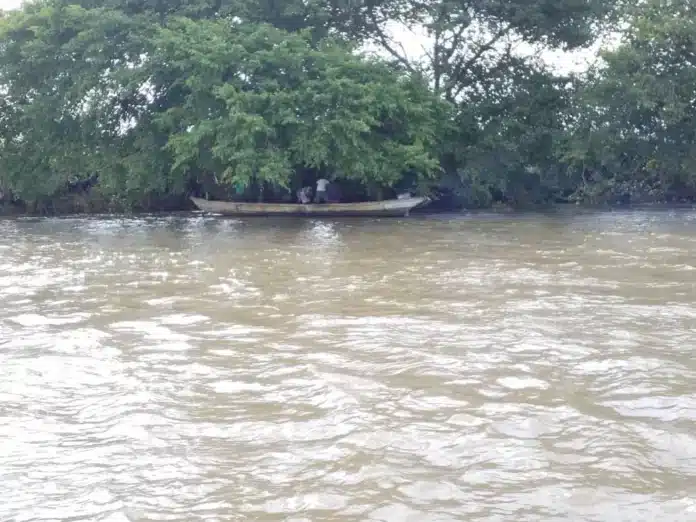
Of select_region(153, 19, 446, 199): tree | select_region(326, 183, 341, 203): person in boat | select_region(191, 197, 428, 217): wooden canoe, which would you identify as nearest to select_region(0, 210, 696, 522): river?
select_region(153, 19, 446, 199): tree

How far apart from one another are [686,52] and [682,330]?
15879 millimetres

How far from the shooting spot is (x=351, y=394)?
489 cm

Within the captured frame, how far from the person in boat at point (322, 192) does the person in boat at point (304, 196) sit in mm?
158

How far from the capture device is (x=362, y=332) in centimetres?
652

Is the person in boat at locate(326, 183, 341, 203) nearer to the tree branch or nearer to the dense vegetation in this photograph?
the dense vegetation

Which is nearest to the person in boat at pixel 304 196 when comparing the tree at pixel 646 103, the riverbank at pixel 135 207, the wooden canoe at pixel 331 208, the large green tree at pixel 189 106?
the wooden canoe at pixel 331 208

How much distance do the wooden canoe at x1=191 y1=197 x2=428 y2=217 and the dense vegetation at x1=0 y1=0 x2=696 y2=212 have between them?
20.9 inches

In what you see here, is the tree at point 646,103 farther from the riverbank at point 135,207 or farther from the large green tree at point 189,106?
the large green tree at point 189,106

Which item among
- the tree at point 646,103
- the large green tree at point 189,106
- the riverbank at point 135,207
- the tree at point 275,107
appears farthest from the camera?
the riverbank at point 135,207

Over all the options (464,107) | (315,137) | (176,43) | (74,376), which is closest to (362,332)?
(74,376)

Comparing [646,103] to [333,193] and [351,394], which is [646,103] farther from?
[351,394]

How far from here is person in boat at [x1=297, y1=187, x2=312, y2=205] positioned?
19.6 metres

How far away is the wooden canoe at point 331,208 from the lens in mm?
18766

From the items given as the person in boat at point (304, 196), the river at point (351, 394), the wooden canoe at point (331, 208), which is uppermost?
the person in boat at point (304, 196)
